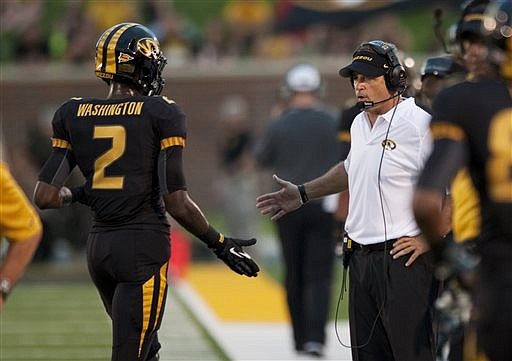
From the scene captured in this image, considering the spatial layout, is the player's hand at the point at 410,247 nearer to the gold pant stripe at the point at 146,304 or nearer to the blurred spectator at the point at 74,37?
the gold pant stripe at the point at 146,304

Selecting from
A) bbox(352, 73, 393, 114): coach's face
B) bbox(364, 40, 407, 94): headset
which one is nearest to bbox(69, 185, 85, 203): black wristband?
bbox(352, 73, 393, 114): coach's face

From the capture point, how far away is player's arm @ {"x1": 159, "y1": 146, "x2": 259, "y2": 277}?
5.32 m

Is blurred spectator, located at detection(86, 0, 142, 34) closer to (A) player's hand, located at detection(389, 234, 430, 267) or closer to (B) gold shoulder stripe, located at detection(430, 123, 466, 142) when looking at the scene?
(A) player's hand, located at detection(389, 234, 430, 267)

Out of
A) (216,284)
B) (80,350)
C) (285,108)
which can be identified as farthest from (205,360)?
(216,284)

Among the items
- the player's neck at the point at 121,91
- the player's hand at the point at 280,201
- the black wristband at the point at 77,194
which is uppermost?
the player's neck at the point at 121,91

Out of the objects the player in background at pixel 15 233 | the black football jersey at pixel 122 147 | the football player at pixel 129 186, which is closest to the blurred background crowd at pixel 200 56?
the football player at pixel 129 186

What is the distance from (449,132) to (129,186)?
73.8 inches

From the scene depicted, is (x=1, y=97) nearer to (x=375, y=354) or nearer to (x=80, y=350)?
(x=80, y=350)

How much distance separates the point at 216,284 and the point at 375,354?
336 inches

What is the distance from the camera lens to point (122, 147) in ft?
17.7

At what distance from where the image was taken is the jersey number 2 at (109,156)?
5387mm

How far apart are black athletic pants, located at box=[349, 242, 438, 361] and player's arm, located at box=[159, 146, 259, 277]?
492 mm

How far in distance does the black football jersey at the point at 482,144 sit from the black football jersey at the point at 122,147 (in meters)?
1.66

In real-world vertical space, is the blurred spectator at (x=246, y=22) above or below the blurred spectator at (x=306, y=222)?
below
